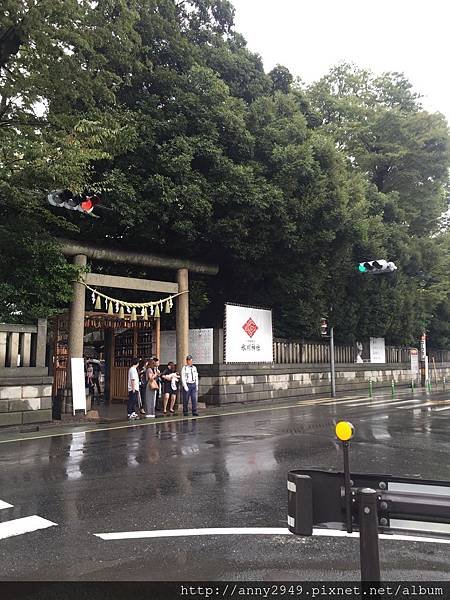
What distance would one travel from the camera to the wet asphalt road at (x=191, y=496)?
4.03 meters

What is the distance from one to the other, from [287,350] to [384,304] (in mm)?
7455

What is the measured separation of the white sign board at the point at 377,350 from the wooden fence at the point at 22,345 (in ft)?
65.5

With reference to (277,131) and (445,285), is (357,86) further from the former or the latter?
(277,131)

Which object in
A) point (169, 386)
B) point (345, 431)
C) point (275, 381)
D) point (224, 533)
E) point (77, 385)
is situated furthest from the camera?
point (275, 381)

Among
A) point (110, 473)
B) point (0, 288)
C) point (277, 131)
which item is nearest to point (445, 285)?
point (277, 131)

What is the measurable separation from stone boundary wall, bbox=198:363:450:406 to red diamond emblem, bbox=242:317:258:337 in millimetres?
1297

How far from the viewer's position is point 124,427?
42.2ft

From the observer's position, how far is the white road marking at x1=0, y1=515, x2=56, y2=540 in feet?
15.8

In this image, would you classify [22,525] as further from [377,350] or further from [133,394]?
[377,350]

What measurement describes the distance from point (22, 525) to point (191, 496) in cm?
194

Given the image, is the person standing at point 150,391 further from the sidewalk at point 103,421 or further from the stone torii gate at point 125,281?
the stone torii gate at point 125,281

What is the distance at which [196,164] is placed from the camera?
1684cm

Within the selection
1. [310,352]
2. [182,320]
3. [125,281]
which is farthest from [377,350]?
[125,281]

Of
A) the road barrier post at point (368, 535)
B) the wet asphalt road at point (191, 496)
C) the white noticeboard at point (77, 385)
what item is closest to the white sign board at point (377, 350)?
the wet asphalt road at point (191, 496)
